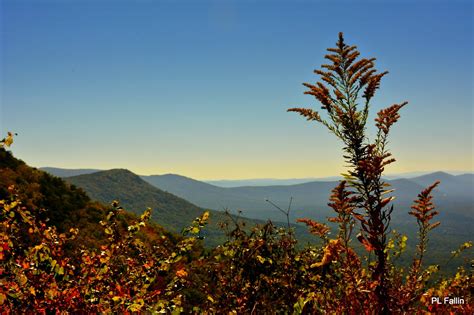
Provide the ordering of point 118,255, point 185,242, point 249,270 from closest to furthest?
1. point 185,242
2. point 118,255
3. point 249,270

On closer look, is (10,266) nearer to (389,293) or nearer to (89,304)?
(89,304)

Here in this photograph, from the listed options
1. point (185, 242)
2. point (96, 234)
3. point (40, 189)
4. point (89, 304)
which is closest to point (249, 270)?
point (185, 242)

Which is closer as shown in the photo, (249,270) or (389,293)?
(389,293)

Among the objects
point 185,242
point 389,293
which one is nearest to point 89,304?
point 185,242

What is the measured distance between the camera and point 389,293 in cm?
390

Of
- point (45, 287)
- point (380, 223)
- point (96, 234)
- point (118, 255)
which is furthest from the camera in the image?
point (96, 234)

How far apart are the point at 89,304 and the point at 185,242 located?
1478 millimetres

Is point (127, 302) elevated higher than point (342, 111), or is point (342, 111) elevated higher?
point (342, 111)

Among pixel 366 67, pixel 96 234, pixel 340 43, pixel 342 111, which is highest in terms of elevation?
pixel 340 43

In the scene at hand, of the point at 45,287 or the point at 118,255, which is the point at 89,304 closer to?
the point at 45,287

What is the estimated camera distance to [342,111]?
154 inches

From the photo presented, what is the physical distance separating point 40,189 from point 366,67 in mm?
27101

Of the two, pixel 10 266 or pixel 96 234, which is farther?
pixel 96 234

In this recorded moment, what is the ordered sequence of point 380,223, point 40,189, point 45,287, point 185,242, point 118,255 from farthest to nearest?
point 40,189, point 118,255, point 185,242, point 45,287, point 380,223
